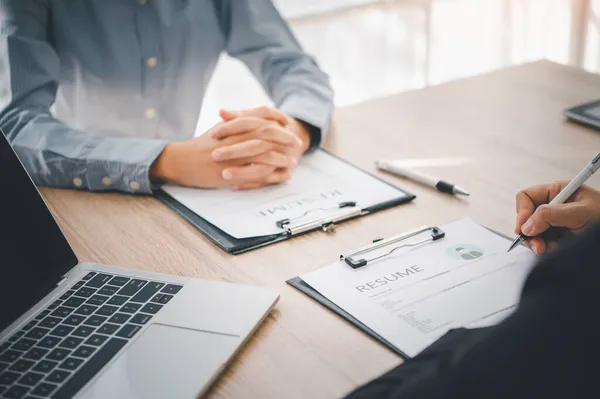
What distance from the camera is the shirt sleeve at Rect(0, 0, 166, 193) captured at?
111 centimetres

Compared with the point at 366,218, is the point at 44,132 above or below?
above

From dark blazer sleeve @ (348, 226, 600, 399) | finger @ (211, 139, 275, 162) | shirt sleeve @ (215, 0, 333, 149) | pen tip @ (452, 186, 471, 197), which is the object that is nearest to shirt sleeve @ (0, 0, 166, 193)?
finger @ (211, 139, 275, 162)

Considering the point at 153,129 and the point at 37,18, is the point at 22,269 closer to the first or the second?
the point at 37,18

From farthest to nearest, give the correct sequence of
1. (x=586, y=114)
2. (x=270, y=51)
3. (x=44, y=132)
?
(x=270, y=51)
(x=586, y=114)
(x=44, y=132)

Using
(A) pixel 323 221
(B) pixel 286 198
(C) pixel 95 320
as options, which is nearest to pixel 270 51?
(B) pixel 286 198

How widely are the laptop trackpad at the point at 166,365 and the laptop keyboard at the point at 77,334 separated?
0.7 inches

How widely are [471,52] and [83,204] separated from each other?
293 centimetres

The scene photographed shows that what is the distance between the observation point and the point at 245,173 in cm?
109

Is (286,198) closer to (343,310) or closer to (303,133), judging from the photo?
(303,133)

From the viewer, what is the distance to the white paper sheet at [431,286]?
0.75 m

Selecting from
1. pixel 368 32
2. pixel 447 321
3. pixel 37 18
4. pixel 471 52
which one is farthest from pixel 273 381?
pixel 471 52

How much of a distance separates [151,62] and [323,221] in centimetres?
73

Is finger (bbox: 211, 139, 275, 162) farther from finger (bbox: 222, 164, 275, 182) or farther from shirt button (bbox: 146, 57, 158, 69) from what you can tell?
shirt button (bbox: 146, 57, 158, 69)

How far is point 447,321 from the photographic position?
2.47 ft
